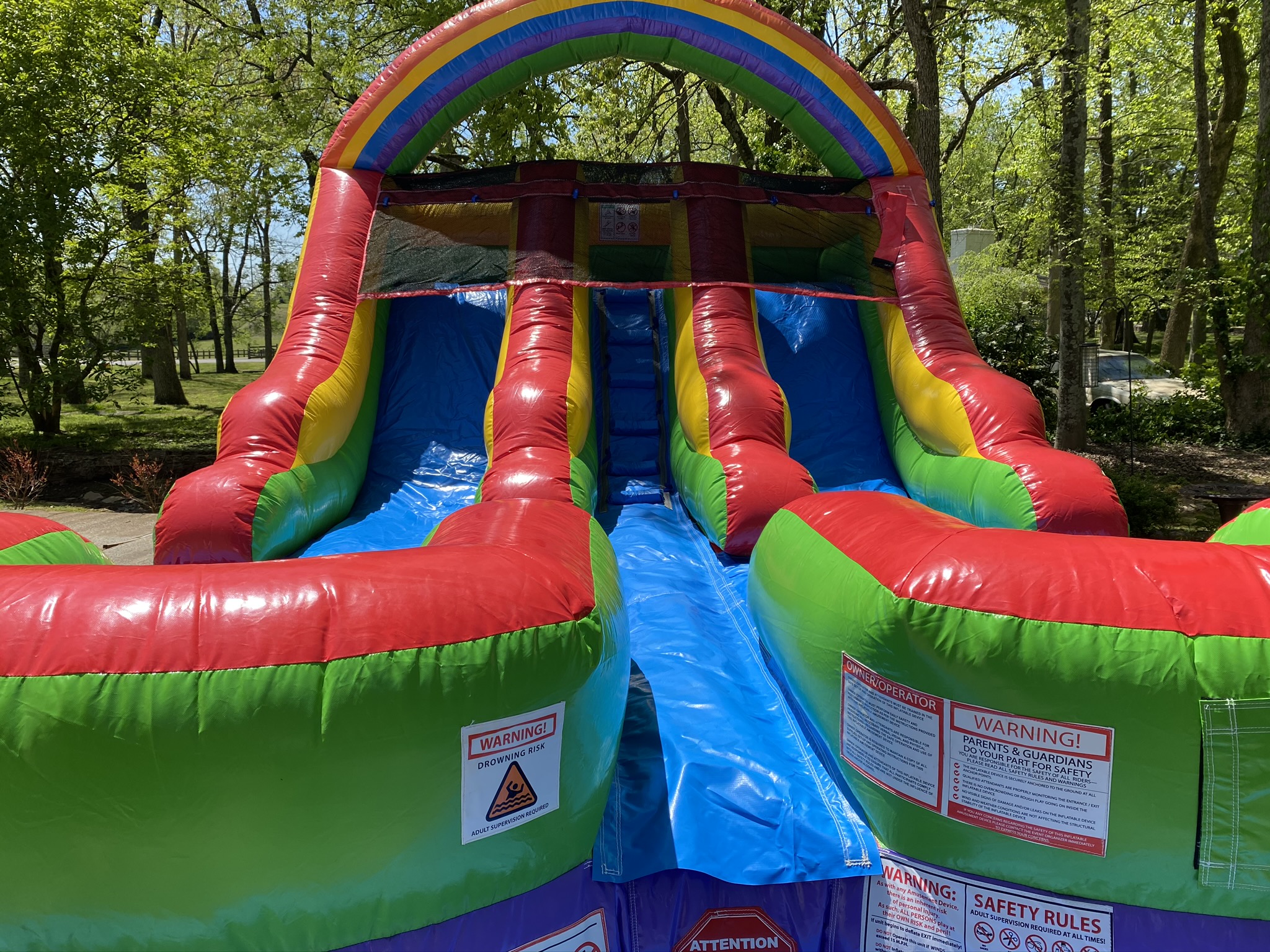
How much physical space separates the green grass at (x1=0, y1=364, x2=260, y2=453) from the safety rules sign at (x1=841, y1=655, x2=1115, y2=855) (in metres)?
9.05

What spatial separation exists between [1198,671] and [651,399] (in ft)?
12.4

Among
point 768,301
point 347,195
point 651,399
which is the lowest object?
point 651,399

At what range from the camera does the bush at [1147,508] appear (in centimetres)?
531

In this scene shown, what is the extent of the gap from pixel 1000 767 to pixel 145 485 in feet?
21.6

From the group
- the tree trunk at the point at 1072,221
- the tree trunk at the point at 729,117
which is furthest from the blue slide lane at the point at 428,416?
the tree trunk at the point at 729,117

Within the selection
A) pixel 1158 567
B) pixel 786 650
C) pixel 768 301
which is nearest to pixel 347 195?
pixel 768 301

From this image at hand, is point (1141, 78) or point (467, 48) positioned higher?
point (1141, 78)

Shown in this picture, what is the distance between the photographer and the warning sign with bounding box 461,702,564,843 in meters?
1.48

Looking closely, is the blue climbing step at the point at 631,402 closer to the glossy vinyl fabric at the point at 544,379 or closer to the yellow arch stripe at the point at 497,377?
the glossy vinyl fabric at the point at 544,379

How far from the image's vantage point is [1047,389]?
8.61m

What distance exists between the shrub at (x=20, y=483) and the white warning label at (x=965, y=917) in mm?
6818

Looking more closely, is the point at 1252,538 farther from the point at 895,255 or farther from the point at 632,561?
the point at 895,255

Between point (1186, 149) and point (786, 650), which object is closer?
point (786, 650)

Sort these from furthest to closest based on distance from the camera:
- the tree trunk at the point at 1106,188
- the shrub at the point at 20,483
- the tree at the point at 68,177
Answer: the tree trunk at the point at 1106,188
the tree at the point at 68,177
the shrub at the point at 20,483
